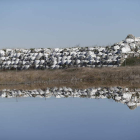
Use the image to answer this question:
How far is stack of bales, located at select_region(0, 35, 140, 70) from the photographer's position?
34625mm

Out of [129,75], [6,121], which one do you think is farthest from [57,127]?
[129,75]

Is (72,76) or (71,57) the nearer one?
(72,76)

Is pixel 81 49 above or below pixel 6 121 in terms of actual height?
above

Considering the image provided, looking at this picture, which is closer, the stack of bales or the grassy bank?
the grassy bank

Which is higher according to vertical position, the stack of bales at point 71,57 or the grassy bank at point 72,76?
the stack of bales at point 71,57

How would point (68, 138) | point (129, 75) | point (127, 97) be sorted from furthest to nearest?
point (129, 75), point (127, 97), point (68, 138)

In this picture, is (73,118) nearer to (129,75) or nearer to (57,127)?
(57,127)

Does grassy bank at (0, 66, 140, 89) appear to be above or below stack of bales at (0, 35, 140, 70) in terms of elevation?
below

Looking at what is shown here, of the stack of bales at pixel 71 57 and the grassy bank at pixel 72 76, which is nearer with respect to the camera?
the grassy bank at pixel 72 76

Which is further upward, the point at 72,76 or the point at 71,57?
the point at 71,57

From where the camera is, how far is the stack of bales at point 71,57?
114 feet

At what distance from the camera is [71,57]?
3597cm

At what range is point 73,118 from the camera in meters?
11.3

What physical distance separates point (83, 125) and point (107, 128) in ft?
2.62
